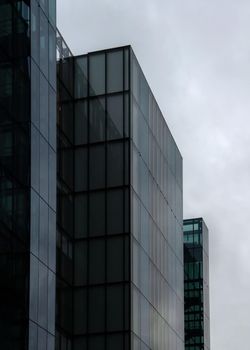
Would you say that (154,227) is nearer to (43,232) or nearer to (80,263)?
(80,263)

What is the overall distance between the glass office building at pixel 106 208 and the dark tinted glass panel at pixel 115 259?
5 cm

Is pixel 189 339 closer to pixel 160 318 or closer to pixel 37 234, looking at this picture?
pixel 160 318

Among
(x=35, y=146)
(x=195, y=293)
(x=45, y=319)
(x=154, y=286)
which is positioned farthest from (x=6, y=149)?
(x=195, y=293)

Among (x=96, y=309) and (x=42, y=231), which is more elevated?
(x=42, y=231)

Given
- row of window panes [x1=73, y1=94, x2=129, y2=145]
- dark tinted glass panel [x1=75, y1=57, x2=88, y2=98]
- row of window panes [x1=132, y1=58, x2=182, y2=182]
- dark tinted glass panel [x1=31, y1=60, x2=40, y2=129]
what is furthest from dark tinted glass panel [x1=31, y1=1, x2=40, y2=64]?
row of window panes [x1=132, y1=58, x2=182, y2=182]

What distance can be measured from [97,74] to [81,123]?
9.52ft

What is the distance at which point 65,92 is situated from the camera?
54.5 meters

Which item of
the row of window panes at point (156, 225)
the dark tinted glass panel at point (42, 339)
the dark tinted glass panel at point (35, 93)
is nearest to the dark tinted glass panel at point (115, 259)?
the row of window panes at point (156, 225)

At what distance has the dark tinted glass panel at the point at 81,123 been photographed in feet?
180

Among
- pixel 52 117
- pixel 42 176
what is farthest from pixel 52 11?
pixel 42 176

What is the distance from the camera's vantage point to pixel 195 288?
88625mm

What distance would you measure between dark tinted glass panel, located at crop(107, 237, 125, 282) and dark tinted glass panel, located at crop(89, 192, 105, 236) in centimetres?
84

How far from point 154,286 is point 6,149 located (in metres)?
19.7

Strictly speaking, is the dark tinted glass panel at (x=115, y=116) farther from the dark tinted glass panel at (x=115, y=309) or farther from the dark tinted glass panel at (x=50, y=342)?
the dark tinted glass panel at (x=50, y=342)
